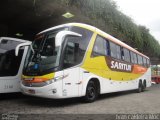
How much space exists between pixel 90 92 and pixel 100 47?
2.12 meters

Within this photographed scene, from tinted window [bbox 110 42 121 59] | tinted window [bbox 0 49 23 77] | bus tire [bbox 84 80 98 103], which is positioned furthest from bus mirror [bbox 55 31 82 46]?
tinted window [bbox 110 42 121 59]

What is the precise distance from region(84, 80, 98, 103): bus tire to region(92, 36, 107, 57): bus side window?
1.18 m

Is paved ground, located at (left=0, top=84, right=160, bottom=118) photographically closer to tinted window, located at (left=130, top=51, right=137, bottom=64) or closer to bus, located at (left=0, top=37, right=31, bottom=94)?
bus, located at (left=0, top=37, right=31, bottom=94)

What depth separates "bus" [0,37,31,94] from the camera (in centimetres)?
1050

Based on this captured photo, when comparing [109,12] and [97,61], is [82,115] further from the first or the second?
[109,12]

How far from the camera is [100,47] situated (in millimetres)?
11578

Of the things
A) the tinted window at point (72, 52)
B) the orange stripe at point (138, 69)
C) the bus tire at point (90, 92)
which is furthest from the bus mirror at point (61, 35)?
the orange stripe at point (138, 69)

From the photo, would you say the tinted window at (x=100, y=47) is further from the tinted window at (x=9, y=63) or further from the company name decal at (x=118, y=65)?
the tinted window at (x=9, y=63)

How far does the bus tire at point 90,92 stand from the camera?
10.4m

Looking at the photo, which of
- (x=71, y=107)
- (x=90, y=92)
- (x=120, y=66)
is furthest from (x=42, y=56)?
(x=120, y=66)

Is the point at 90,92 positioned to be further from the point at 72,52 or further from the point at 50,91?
the point at 50,91

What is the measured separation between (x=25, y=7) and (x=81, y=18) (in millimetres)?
3258

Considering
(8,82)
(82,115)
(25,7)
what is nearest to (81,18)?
(25,7)

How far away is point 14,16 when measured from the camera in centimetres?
1616
